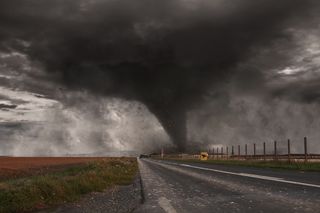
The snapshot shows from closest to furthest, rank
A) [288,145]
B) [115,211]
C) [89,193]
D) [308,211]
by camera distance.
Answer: [308,211]
[115,211]
[89,193]
[288,145]

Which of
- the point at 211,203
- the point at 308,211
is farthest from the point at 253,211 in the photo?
the point at 211,203

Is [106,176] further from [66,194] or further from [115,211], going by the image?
[115,211]

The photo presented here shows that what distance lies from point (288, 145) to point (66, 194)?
39053 mm

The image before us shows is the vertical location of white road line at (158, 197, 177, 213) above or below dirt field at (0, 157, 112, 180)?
above

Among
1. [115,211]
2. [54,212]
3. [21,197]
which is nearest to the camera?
[115,211]

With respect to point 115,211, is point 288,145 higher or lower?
higher

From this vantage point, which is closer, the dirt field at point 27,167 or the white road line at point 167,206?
the white road line at point 167,206

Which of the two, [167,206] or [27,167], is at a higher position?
[167,206]

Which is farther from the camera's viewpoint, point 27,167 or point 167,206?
point 27,167

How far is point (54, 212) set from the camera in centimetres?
936

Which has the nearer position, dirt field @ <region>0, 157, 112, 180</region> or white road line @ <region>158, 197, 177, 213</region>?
white road line @ <region>158, 197, 177, 213</region>

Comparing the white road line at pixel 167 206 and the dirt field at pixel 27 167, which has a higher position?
the white road line at pixel 167 206

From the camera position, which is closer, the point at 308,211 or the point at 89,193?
the point at 308,211

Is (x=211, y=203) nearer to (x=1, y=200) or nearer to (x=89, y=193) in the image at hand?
(x=1, y=200)
